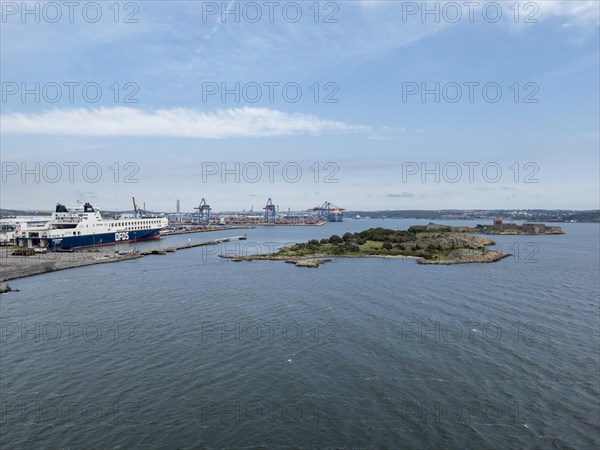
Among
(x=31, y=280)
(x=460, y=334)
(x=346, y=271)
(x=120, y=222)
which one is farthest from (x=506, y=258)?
(x=120, y=222)

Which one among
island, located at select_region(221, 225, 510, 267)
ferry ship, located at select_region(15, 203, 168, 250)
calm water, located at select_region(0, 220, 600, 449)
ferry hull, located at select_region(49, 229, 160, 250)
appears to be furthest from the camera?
ferry hull, located at select_region(49, 229, 160, 250)

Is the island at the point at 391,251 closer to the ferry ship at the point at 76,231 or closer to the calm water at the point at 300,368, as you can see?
the calm water at the point at 300,368

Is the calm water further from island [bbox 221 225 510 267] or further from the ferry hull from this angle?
the ferry hull

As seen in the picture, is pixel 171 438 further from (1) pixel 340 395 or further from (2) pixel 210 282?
(2) pixel 210 282

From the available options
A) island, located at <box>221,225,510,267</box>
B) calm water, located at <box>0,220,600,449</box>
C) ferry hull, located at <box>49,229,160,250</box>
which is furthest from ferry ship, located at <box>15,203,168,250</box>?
calm water, located at <box>0,220,600,449</box>

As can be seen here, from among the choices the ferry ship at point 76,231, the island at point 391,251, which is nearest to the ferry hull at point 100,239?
the ferry ship at point 76,231

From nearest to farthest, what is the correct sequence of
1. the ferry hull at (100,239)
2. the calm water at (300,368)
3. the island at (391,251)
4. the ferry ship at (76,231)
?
the calm water at (300,368) → the island at (391,251) → the ferry ship at (76,231) → the ferry hull at (100,239)

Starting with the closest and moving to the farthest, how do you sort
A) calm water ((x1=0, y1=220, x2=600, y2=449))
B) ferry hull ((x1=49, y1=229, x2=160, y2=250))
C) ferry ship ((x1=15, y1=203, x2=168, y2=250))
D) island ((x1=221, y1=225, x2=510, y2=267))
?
calm water ((x1=0, y1=220, x2=600, y2=449))
island ((x1=221, y1=225, x2=510, y2=267))
ferry ship ((x1=15, y1=203, x2=168, y2=250))
ferry hull ((x1=49, y1=229, x2=160, y2=250))
